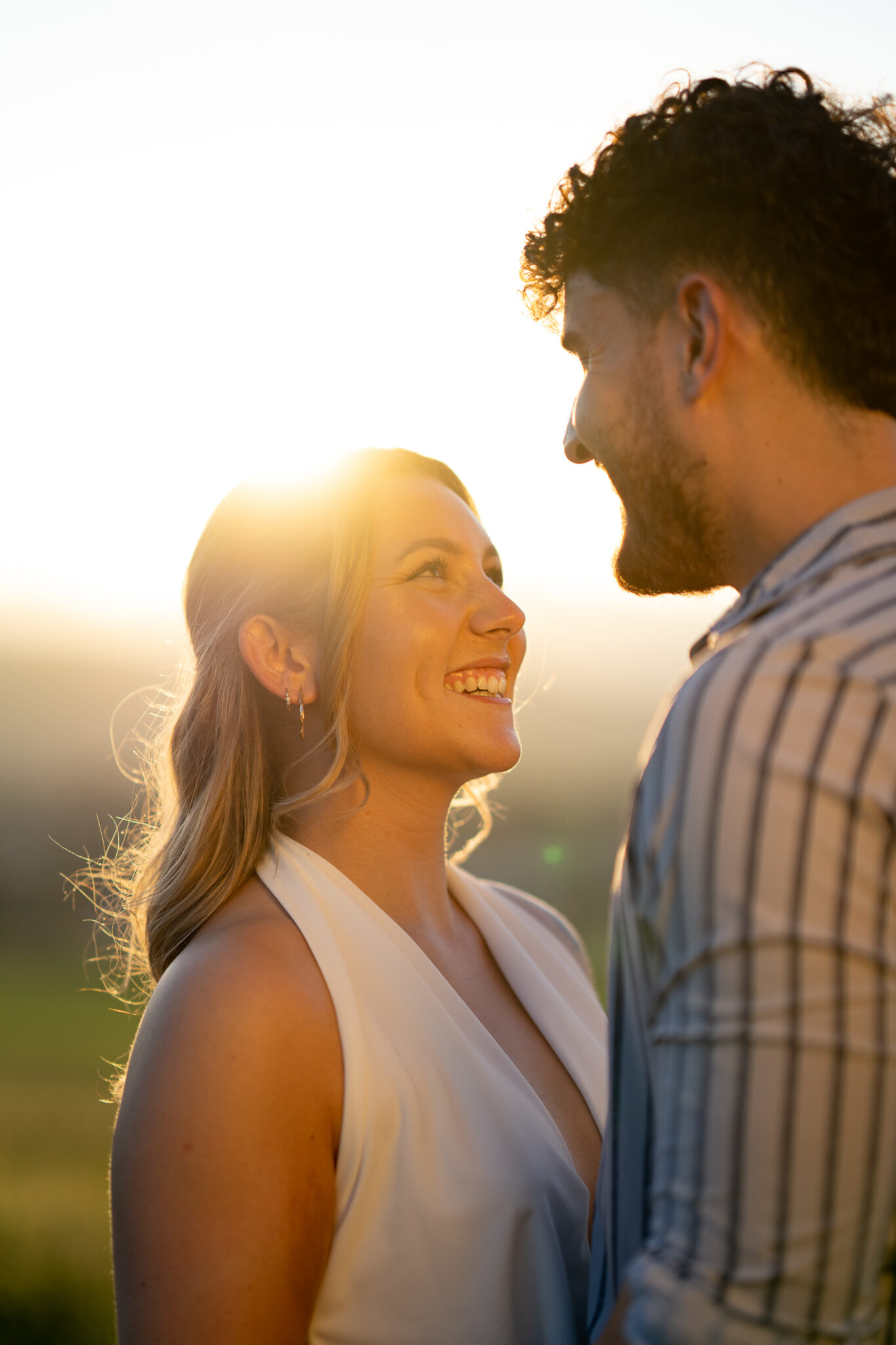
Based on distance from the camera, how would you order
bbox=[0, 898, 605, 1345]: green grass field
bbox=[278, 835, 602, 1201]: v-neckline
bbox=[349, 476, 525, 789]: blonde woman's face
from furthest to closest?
bbox=[0, 898, 605, 1345]: green grass field
bbox=[349, 476, 525, 789]: blonde woman's face
bbox=[278, 835, 602, 1201]: v-neckline

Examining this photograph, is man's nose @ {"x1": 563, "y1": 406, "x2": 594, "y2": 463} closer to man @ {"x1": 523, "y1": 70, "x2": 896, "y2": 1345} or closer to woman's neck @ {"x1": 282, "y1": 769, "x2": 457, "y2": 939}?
man @ {"x1": 523, "y1": 70, "x2": 896, "y2": 1345}

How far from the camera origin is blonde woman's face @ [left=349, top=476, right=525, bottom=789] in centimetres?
299

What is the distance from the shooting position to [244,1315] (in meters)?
1.94

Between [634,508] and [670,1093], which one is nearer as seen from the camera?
[670,1093]

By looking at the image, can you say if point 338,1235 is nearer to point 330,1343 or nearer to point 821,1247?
point 330,1343

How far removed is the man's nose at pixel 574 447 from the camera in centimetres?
220

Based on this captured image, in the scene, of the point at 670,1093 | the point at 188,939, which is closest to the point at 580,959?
the point at 188,939

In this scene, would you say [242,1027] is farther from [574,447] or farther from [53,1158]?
[53,1158]

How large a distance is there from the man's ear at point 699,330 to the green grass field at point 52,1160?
10.6 ft

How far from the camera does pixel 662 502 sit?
1931 mm

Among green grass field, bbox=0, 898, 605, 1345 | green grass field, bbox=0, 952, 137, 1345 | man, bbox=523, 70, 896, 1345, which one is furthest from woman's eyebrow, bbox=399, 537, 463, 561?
green grass field, bbox=0, 952, 137, 1345

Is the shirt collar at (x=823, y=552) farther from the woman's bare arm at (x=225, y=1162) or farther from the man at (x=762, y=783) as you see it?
the woman's bare arm at (x=225, y=1162)

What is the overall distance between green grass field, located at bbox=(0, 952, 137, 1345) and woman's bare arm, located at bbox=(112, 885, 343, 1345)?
1.77 m

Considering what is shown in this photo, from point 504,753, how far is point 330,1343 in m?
1.57
